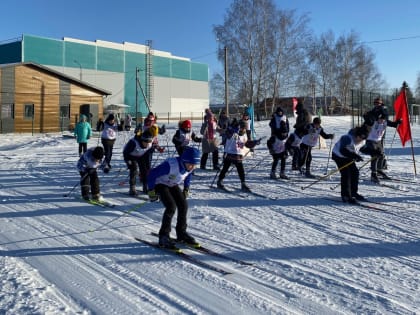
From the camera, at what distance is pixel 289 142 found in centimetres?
1208

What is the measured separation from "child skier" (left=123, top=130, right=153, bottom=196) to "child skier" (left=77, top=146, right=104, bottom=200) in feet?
2.49

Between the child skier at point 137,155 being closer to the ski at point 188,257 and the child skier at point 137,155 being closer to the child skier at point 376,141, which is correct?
the ski at point 188,257

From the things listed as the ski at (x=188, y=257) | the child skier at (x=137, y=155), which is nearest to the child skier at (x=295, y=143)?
the child skier at (x=137, y=155)

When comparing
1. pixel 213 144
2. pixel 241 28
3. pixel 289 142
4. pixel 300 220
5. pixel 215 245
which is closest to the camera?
pixel 215 245

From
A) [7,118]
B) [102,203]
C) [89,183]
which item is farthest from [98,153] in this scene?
[7,118]

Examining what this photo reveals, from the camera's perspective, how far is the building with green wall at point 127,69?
164 feet

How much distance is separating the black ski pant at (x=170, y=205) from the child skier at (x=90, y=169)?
9.53 feet

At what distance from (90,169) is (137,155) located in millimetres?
1077

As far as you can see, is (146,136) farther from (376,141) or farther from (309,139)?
(376,141)

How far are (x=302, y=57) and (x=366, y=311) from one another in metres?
35.7

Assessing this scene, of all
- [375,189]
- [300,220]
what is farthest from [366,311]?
[375,189]

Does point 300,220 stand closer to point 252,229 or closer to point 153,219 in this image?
point 252,229

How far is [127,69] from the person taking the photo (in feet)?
194

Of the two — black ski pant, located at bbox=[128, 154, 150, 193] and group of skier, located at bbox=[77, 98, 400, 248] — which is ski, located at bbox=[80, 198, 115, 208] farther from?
black ski pant, located at bbox=[128, 154, 150, 193]
